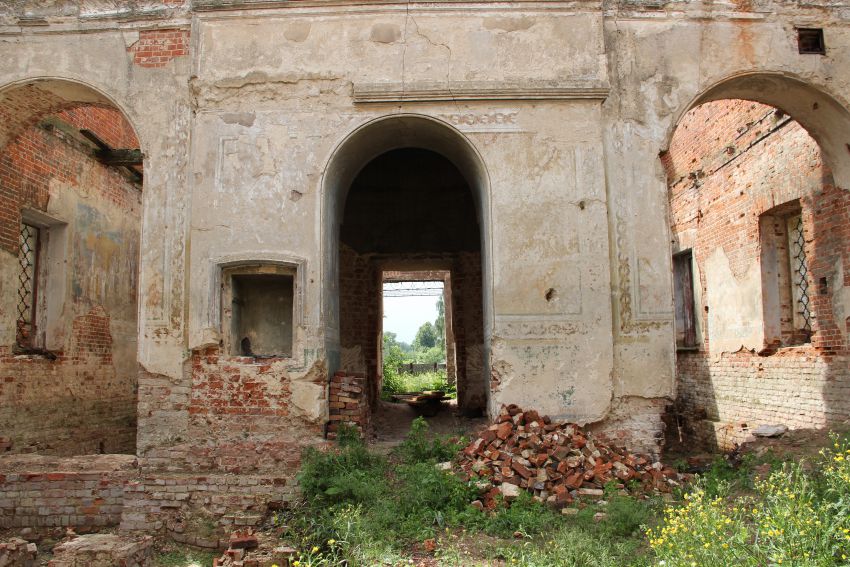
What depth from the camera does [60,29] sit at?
26.0 ft

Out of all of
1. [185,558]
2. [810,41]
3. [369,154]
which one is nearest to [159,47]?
[369,154]

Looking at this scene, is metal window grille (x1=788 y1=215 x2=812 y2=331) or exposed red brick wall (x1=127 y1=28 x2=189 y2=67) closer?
exposed red brick wall (x1=127 y1=28 x2=189 y2=67)

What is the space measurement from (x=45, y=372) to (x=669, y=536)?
342 inches

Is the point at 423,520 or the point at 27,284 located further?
the point at 27,284

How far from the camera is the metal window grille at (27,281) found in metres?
9.28

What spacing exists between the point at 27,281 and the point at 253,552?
6241mm

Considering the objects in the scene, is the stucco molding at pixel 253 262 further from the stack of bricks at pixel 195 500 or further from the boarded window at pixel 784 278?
the boarded window at pixel 784 278

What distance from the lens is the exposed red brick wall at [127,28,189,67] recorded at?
7902 mm

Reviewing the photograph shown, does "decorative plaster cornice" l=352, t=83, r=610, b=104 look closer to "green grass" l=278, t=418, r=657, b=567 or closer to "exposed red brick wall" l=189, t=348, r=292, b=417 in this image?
"exposed red brick wall" l=189, t=348, r=292, b=417

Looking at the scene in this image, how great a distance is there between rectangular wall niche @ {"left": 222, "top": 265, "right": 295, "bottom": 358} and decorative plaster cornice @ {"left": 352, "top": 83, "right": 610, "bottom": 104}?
2414mm

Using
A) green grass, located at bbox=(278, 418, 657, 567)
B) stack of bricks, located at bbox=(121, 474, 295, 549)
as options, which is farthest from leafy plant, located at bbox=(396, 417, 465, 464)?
stack of bricks, located at bbox=(121, 474, 295, 549)

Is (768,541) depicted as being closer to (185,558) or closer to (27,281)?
(185,558)

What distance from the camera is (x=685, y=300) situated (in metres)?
12.5

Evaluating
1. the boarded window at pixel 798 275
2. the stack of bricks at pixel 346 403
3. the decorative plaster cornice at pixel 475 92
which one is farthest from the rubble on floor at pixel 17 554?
the boarded window at pixel 798 275
